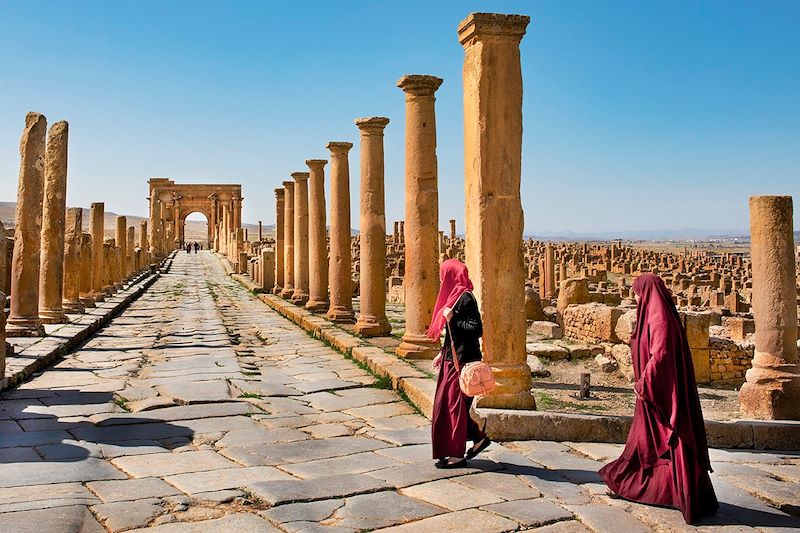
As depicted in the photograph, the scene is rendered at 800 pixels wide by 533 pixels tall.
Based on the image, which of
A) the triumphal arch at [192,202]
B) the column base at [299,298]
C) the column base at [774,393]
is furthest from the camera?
the triumphal arch at [192,202]

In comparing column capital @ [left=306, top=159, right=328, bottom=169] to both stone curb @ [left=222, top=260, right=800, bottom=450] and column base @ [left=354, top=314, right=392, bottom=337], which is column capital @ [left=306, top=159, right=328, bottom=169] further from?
stone curb @ [left=222, top=260, right=800, bottom=450]

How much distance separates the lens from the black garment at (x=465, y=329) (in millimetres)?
5363

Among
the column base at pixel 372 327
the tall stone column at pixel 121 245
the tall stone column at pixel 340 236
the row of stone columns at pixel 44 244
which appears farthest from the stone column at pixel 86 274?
the column base at pixel 372 327

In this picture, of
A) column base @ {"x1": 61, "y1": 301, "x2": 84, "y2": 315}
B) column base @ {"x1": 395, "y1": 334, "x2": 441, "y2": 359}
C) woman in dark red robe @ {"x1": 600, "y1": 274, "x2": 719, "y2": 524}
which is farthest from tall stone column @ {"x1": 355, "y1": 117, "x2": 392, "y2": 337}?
woman in dark red robe @ {"x1": 600, "y1": 274, "x2": 719, "y2": 524}

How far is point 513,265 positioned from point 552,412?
128 cm

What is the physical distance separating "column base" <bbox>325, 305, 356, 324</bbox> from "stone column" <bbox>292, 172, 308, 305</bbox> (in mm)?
3946

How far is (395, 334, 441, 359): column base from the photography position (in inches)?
385

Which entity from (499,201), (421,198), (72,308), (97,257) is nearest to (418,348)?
(421,198)

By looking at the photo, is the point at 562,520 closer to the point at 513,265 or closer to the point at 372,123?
the point at 513,265

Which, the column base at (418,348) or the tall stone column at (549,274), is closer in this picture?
the column base at (418,348)

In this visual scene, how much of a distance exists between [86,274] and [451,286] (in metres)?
13.5

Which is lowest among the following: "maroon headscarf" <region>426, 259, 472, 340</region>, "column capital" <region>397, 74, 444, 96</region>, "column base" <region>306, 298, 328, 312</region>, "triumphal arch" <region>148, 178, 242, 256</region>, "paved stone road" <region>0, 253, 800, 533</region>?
"paved stone road" <region>0, 253, 800, 533</region>

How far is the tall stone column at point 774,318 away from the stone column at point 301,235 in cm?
1204

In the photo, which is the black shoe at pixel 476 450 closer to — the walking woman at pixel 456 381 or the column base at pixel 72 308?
the walking woman at pixel 456 381
